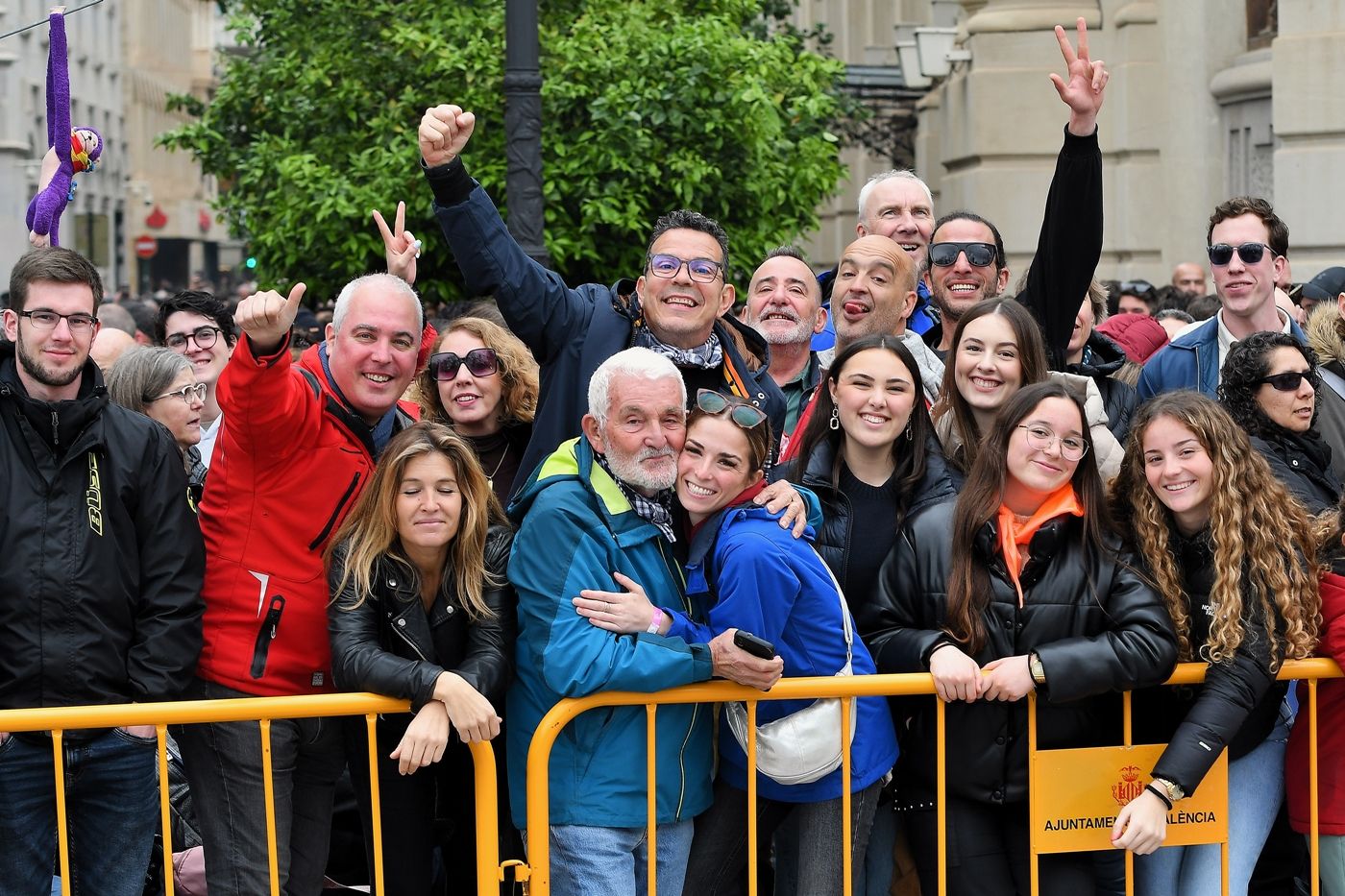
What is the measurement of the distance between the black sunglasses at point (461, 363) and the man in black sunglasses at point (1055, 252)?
1.51 meters

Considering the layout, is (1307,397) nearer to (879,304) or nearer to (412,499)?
(879,304)

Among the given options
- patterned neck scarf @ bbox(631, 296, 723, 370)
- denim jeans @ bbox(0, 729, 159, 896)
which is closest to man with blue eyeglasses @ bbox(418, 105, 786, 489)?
patterned neck scarf @ bbox(631, 296, 723, 370)

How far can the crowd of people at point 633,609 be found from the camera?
426cm

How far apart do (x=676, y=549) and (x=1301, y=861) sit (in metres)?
2.10

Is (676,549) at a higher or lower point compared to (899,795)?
higher

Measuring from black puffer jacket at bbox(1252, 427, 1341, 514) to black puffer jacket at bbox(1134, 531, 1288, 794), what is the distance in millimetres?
640

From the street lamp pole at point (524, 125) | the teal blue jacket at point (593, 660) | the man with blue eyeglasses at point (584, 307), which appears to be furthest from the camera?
the street lamp pole at point (524, 125)

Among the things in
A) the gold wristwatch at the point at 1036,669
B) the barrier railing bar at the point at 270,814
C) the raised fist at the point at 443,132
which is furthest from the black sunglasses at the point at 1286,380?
the barrier railing bar at the point at 270,814

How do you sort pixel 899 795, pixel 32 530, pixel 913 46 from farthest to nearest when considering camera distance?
pixel 913 46, pixel 899 795, pixel 32 530

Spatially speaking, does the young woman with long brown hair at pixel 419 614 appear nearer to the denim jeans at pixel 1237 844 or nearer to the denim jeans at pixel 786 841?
the denim jeans at pixel 786 841

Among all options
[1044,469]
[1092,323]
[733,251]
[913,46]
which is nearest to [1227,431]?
[1044,469]

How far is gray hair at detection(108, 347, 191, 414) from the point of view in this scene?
18.5 feet

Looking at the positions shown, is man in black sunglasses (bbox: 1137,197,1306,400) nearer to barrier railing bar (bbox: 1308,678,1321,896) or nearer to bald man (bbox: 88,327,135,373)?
barrier railing bar (bbox: 1308,678,1321,896)

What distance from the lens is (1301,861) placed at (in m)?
4.89
